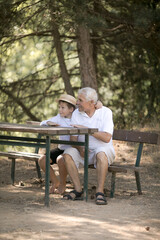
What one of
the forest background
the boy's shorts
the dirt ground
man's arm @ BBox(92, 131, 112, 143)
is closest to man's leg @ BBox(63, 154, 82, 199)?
the dirt ground

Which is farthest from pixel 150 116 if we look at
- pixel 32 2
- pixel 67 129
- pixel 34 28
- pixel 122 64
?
pixel 67 129

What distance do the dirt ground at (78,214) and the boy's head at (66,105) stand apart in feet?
3.49

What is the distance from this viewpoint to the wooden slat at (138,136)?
5.93 metres

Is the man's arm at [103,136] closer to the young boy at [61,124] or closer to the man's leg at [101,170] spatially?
the man's leg at [101,170]

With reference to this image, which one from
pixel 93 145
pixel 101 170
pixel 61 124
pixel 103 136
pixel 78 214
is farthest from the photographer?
pixel 61 124

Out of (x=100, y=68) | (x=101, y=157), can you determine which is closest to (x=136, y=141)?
(x=101, y=157)

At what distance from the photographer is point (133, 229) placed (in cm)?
430

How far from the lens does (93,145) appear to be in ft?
19.2

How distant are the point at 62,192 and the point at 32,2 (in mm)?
4012

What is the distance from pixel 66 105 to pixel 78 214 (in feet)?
5.98

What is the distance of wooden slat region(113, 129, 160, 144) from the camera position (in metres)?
5.93

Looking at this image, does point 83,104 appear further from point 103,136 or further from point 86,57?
point 86,57

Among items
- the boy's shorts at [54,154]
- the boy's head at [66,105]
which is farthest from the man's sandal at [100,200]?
the boy's head at [66,105]

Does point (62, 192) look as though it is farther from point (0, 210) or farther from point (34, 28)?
point (34, 28)
